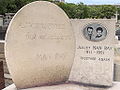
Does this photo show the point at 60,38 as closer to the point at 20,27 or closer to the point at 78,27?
the point at 78,27

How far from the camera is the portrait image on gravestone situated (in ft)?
15.5

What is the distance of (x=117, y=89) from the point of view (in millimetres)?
4496

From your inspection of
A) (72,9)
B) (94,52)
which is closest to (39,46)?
(94,52)

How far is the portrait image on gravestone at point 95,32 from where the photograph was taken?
4727 mm

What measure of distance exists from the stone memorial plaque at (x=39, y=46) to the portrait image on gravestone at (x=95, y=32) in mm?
289

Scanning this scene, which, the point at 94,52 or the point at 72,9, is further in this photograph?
the point at 72,9

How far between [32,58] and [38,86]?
1.74 ft

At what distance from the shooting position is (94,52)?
476cm

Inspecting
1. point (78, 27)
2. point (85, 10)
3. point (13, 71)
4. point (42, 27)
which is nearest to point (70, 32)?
point (78, 27)

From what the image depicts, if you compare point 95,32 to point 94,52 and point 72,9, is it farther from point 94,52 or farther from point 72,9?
point 72,9

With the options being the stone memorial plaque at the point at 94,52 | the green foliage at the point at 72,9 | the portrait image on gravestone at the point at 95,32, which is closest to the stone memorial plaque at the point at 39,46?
the stone memorial plaque at the point at 94,52

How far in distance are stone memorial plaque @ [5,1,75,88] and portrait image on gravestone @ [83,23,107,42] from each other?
0.29 meters

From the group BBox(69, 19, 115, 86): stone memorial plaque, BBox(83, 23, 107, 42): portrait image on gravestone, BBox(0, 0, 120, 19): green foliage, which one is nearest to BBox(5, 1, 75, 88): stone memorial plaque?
BBox(69, 19, 115, 86): stone memorial plaque

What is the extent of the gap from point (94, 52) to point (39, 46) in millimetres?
1047
